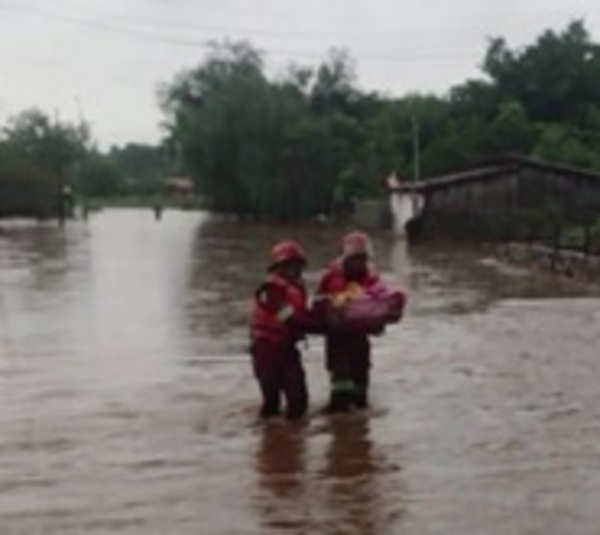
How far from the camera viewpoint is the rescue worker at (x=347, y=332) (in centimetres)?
1057

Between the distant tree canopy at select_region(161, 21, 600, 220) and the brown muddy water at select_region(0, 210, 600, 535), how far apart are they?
4648cm

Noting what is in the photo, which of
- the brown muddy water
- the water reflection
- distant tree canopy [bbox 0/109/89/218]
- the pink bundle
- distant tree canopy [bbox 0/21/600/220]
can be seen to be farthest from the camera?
distant tree canopy [bbox 0/109/89/218]

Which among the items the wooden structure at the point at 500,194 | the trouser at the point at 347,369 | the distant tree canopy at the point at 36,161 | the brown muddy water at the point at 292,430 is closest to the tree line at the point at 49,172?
the distant tree canopy at the point at 36,161

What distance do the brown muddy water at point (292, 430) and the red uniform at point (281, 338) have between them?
31cm

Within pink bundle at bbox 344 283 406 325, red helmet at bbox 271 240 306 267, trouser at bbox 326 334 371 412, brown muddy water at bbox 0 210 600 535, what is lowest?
brown muddy water at bbox 0 210 600 535

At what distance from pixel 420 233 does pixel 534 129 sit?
1806 cm

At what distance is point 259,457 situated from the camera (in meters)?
9.16

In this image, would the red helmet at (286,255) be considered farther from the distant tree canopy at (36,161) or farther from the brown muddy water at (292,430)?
the distant tree canopy at (36,161)

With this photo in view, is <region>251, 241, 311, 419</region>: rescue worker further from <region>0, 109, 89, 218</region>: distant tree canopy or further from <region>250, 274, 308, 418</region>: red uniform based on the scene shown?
<region>0, 109, 89, 218</region>: distant tree canopy

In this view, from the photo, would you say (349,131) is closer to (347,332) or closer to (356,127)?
(356,127)

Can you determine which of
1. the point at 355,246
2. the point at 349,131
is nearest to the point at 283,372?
the point at 355,246

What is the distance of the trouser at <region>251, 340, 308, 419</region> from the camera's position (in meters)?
10.4

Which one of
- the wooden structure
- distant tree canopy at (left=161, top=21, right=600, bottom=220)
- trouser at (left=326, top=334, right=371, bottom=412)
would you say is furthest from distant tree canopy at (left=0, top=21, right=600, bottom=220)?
trouser at (left=326, top=334, right=371, bottom=412)

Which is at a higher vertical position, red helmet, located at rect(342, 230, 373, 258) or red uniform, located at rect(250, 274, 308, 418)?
red helmet, located at rect(342, 230, 373, 258)
